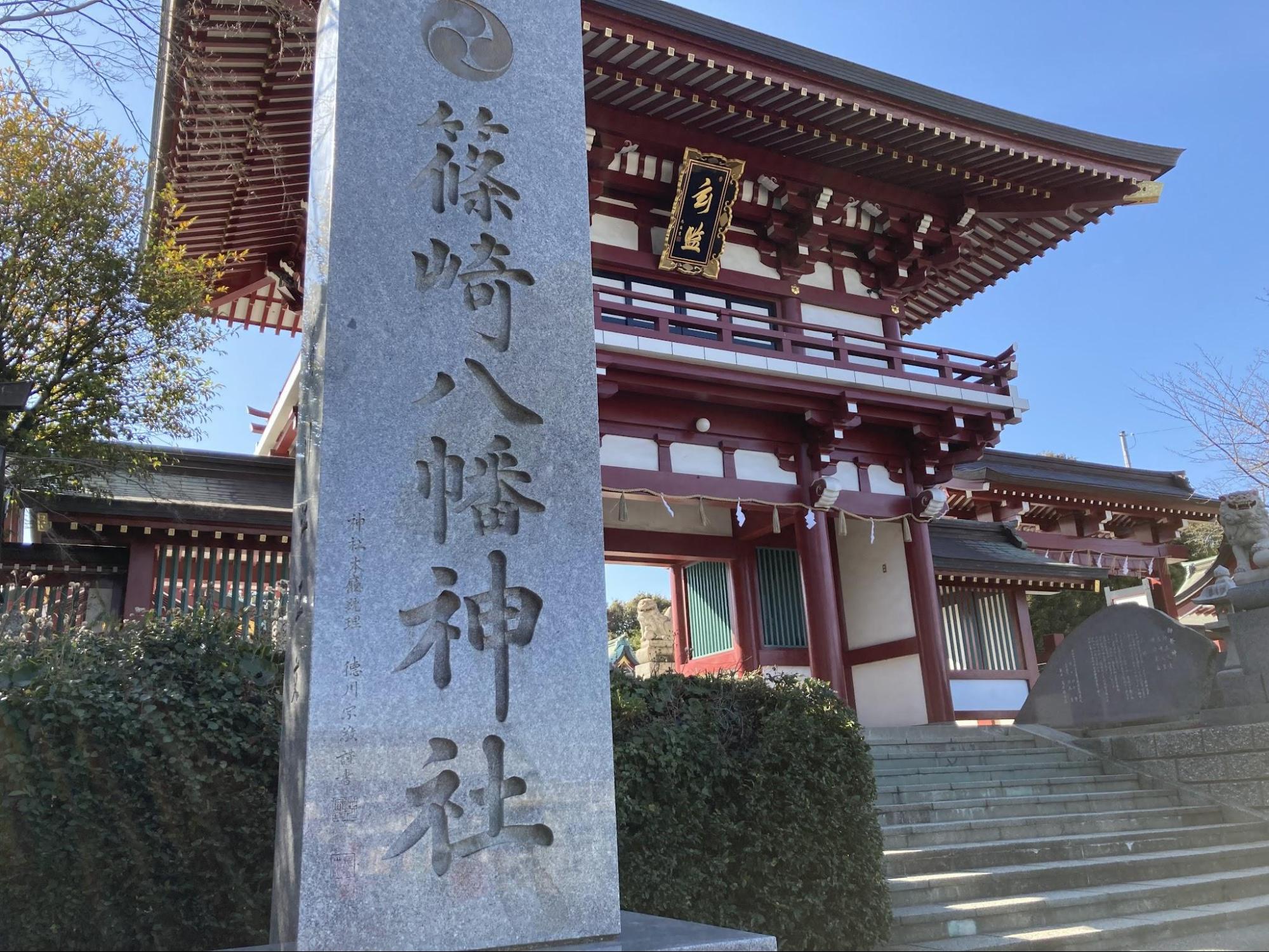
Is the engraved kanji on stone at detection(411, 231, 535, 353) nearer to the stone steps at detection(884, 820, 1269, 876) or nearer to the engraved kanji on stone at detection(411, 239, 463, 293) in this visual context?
the engraved kanji on stone at detection(411, 239, 463, 293)

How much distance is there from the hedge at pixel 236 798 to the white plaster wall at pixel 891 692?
270 inches

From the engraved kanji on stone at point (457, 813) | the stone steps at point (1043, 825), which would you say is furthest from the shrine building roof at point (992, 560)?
the engraved kanji on stone at point (457, 813)

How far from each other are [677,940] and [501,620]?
3.93 feet

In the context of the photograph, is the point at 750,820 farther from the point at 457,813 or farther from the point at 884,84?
the point at 884,84

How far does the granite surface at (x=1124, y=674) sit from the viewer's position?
852 cm

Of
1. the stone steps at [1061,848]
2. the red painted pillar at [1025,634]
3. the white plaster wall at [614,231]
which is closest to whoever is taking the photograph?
the stone steps at [1061,848]

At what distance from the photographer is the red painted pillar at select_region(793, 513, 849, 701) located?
10719mm

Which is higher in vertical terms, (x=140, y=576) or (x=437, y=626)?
(x=140, y=576)

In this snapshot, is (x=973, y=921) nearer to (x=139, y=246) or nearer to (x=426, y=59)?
(x=426, y=59)

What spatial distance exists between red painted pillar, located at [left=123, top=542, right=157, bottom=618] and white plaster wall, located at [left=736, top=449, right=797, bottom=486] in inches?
250

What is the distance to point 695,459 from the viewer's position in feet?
35.7

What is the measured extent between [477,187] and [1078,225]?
37.4 ft

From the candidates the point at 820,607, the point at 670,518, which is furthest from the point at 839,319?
the point at 820,607

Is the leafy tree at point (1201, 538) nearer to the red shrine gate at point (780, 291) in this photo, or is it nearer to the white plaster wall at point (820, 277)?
the red shrine gate at point (780, 291)
